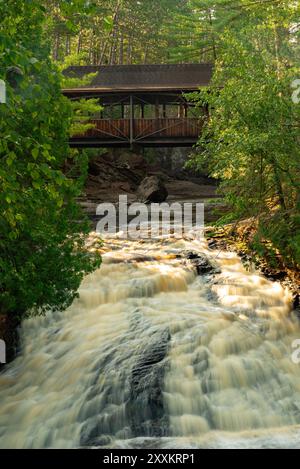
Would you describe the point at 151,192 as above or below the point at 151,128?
below

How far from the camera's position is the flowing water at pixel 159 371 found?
5.77 m

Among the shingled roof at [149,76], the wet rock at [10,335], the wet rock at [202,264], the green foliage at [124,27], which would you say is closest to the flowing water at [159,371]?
the wet rock at [10,335]

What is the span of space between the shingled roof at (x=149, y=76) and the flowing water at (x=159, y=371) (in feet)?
62.5

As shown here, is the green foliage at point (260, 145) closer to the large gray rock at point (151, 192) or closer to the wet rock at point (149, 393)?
the wet rock at point (149, 393)

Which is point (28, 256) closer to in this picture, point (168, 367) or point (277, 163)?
point (168, 367)

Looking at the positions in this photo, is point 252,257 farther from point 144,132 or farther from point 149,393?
point 144,132

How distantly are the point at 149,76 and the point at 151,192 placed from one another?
8345 mm

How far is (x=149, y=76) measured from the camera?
26.9 meters

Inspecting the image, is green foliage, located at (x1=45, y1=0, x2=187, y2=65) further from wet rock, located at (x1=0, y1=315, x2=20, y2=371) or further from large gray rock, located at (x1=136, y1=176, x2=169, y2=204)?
wet rock, located at (x1=0, y1=315, x2=20, y2=371)

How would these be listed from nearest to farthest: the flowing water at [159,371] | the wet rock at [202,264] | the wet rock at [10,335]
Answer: the flowing water at [159,371] → the wet rock at [10,335] → the wet rock at [202,264]

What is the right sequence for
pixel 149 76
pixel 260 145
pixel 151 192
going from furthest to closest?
pixel 149 76
pixel 151 192
pixel 260 145

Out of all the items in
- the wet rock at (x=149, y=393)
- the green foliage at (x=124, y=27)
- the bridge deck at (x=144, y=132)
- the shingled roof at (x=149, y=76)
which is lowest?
the wet rock at (x=149, y=393)

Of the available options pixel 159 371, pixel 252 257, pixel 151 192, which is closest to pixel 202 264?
pixel 252 257
